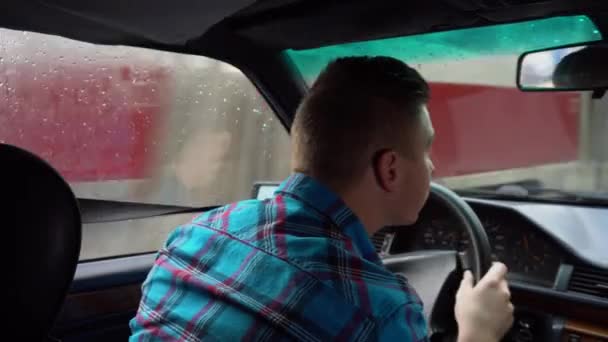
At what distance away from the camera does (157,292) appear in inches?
53.5

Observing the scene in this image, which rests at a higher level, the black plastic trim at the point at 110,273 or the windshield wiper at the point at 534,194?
the windshield wiper at the point at 534,194

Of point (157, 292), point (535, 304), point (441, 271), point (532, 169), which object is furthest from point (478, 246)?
point (532, 169)

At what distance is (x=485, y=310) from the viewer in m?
1.59

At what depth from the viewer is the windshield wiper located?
8.80ft

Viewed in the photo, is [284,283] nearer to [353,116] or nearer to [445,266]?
[353,116]

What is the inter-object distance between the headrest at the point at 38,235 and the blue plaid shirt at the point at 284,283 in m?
0.58

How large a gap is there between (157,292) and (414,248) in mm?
1664

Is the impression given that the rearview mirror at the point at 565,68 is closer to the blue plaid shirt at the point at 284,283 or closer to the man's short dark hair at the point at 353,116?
the man's short dark hair at the point at 353,116

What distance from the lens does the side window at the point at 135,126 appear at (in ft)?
9.30

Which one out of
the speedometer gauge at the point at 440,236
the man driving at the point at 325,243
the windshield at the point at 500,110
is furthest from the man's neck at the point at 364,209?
the speedometer gauge at the point at 440,236

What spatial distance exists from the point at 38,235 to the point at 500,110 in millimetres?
3377

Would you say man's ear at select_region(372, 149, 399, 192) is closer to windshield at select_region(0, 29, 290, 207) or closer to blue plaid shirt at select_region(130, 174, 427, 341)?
blue plaid shirt at select_region(130, 174, 427, 341)

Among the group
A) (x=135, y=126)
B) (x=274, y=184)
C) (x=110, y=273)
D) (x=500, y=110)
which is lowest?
(x=110, y=273)

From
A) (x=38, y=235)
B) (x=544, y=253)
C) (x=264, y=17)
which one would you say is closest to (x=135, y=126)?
(x=264, y=17)
